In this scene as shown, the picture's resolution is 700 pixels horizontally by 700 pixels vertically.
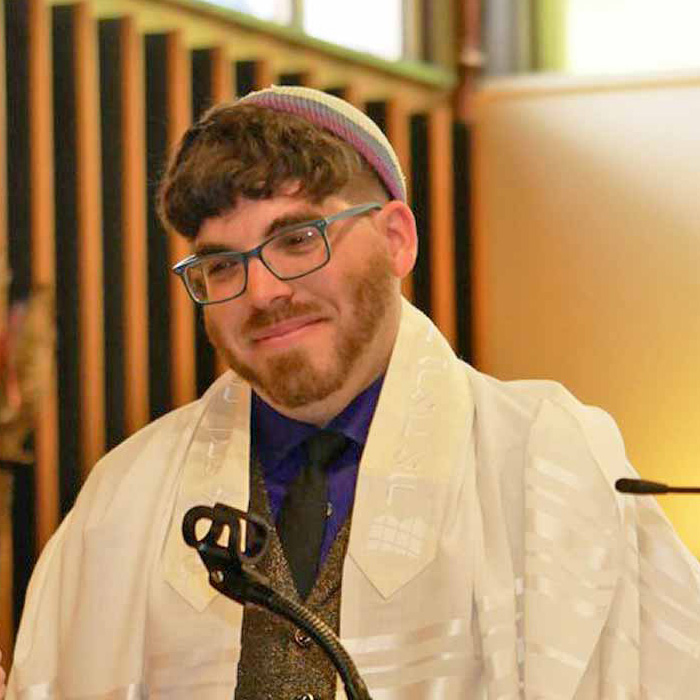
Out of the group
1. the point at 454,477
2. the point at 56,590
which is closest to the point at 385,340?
the point at 454,477

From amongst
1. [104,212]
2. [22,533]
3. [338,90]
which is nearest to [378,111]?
[338,90]

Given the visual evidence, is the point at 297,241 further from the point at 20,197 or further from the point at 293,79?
the point at 293,79

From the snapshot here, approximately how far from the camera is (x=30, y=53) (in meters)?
4.38

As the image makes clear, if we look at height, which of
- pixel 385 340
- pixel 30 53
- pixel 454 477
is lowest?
pixel 454 477

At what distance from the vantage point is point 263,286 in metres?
2.68

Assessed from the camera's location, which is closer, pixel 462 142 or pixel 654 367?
pixel 654 367

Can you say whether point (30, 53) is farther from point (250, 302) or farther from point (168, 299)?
point (250, 302)

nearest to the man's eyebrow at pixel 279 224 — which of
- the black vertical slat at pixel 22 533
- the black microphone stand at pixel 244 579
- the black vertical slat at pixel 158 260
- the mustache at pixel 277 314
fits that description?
the mustache at pixel 277 314

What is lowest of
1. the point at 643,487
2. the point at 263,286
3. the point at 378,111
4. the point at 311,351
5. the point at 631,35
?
the point at 643,487

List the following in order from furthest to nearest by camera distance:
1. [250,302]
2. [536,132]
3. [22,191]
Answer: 1. [536,132]
2. [22,191]
3. [250,302]

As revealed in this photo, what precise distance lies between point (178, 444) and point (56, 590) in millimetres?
329

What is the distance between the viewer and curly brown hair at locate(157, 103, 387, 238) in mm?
2705

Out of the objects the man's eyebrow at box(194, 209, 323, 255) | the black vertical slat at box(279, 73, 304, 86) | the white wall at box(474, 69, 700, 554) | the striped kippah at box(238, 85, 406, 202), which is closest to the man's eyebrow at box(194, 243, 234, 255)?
the man's eyebrow at box(194, 209, 323, 255)

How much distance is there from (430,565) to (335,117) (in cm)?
74
